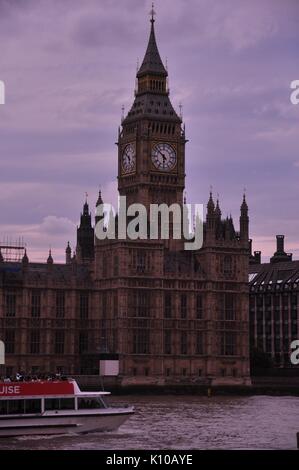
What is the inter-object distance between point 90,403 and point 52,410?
2682mm

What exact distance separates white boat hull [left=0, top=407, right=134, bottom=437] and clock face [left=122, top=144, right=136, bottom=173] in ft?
265

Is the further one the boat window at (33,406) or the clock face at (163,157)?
the clock face at (163,157)

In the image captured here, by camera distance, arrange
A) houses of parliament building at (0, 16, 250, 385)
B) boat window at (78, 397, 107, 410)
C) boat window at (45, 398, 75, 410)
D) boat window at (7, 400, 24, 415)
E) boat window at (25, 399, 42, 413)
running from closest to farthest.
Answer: boat window at (7, 400, 24, 415) → boat window at (25, 399, 42, 413) → boat window at (45, 398, 75, 410) → boat window at (78, 397, 107, 410) → houses of parliament building at (0, 16, 250, 385)

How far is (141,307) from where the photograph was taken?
14038 cm

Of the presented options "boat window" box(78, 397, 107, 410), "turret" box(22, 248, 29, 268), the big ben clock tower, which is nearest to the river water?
"boat window" box(78, 397, 107, 410)

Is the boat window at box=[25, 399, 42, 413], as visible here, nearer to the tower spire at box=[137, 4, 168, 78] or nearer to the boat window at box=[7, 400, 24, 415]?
the boat window at box=[7, 400, 24, 415]

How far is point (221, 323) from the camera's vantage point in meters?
145

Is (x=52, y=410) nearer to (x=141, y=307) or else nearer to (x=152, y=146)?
(x=141, y=307)

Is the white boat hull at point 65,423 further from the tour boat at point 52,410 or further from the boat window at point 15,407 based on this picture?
the boat window at point 15,407

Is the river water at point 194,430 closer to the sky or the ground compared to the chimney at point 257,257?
closer to the ground

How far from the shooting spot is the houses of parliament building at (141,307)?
138 metres

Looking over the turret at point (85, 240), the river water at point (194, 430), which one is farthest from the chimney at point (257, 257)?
the river water at point (194, 430)

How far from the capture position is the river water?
67.9m

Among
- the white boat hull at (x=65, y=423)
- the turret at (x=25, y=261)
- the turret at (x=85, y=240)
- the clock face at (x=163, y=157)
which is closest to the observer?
the white boat hull at (x=65, y=423)
